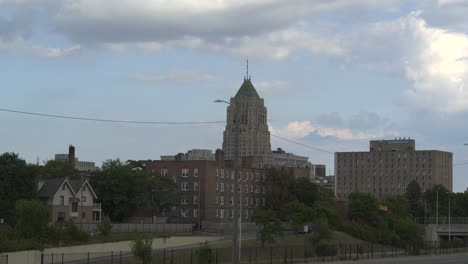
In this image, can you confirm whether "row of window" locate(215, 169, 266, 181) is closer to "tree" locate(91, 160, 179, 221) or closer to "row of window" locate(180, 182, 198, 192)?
"row of window" locate(180, 182, 198, 192)

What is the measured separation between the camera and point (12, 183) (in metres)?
104

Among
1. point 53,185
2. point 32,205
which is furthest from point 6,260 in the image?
point 53,185

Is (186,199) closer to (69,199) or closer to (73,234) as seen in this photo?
(69,199)

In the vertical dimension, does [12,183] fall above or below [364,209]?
above

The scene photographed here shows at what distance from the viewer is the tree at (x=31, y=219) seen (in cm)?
7950

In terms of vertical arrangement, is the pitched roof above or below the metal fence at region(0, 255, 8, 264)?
above

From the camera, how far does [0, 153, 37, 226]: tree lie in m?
102

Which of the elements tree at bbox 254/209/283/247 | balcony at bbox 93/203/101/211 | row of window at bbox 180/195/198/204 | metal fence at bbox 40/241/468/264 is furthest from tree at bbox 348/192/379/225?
balcony at bbox 93/203/101/211

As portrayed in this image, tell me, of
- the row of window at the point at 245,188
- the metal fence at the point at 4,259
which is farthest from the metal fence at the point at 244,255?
the row of window at the point at 245,188

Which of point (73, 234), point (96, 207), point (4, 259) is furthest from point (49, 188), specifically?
point (4, 259)

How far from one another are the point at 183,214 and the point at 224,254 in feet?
210

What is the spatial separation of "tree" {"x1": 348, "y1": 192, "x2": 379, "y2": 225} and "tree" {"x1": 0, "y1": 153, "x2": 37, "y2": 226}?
7272 centimetres

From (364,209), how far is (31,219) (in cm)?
9010

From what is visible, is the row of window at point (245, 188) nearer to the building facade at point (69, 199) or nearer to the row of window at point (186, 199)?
the row of window at point (186, 199)
